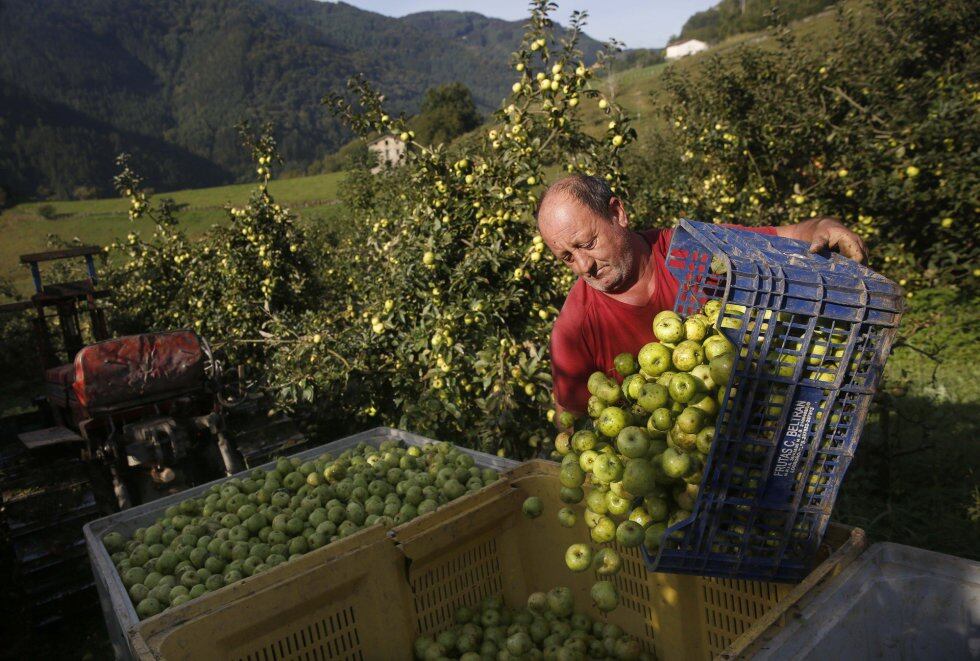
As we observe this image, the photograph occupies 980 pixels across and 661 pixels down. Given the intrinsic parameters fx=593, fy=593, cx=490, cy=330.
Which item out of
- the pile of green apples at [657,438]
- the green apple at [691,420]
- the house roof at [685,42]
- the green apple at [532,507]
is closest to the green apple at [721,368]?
the pile of green apples at [657,438]

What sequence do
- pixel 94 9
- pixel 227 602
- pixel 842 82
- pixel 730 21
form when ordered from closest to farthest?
1. pixel 227 602
2. pixel 842 82
3. pixel 730 21
4. pixel 94 9

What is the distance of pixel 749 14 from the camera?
60.4 m

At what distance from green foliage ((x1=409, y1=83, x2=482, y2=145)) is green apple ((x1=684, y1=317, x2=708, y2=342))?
50639 millimetres

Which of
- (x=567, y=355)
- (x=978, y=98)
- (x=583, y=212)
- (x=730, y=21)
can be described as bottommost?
(x=567, y=355)

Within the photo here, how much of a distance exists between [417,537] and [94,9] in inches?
7720

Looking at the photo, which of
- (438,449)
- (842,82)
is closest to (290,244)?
(438,449)

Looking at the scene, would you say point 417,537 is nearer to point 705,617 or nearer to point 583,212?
point 705,617

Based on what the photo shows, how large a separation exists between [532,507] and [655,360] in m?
0.92

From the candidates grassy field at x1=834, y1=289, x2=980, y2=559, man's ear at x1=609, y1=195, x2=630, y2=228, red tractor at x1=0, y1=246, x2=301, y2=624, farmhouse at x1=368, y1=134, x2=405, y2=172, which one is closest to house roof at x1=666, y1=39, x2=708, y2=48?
farmhouse at x1=368, y1=134, x2=405, y2=172

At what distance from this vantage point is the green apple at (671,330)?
183cm

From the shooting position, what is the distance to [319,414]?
6160 mm

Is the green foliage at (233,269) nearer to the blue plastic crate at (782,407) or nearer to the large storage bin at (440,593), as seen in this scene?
the large storage bin at (440,593)

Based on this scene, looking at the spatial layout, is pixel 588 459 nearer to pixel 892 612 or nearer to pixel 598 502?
pixel 598 502

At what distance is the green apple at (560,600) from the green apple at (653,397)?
982mm
